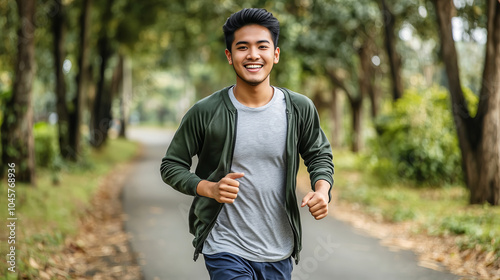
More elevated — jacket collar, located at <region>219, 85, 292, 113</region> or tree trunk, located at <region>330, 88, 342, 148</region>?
jacket collar, located at <region>219, 85, 292, 113</region>

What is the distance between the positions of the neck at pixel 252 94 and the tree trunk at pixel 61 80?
42.9 ft

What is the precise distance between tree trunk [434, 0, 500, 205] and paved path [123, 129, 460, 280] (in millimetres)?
2358

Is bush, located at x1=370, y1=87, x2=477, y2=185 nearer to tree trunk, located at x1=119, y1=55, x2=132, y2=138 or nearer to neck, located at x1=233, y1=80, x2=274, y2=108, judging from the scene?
neck, located at x1=233, y1=80, x2=274, y2=108

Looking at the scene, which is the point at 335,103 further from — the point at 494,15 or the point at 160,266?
the point at 160,266

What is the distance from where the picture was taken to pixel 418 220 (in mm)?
9438

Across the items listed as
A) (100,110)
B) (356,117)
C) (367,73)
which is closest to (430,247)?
(367,73)

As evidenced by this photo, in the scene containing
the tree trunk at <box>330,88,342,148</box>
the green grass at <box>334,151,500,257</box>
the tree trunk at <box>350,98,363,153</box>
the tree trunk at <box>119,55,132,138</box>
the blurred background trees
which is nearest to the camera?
the green grass at <box>334,151,500,257</box>

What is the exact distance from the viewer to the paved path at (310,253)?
6.55 meters

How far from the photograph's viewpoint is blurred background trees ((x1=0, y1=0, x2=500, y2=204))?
9797 mm

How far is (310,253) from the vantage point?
7.60m

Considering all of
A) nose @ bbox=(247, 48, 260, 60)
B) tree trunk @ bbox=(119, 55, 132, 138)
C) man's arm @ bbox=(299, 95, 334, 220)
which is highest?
nose @ bbox=(247, 48, 260, 60)

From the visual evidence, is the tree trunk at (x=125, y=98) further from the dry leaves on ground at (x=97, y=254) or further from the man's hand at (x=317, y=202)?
the man's hand at (x=317, y=202)

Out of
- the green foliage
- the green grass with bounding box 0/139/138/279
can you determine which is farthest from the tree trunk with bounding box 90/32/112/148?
the green foliage

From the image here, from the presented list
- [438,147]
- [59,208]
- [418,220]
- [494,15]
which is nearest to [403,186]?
[438,147]
